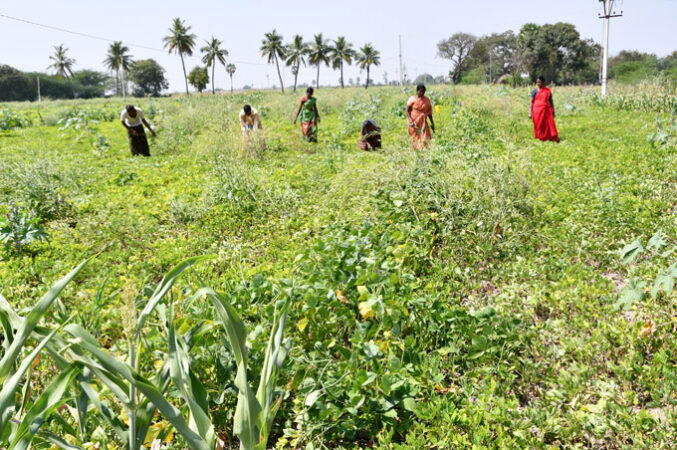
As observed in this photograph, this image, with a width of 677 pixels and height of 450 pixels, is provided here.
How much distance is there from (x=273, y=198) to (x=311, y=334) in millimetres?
3814

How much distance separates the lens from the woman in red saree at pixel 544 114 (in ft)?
33.4

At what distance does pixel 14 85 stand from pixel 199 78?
28.3 meters

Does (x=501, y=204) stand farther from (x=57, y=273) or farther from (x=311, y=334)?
(x=57, y=273)

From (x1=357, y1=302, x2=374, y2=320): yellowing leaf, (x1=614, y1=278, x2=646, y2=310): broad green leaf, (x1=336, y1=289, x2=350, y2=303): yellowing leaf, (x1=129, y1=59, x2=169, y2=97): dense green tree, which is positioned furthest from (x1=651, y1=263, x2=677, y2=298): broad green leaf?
(x1=129, y1=59, x2=169, y2=97): dense green tree

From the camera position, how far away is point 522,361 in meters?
2.61

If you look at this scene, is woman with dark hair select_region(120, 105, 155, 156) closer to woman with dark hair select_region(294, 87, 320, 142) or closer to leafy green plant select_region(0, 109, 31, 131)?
woman with dark hair select_region(294, 87, 320, 142)

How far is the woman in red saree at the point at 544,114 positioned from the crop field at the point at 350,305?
2.24 m

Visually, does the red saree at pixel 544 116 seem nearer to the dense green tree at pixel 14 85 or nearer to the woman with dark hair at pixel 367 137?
the woman with dark hair at pixel 367 137

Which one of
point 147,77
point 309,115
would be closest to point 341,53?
point 147,77

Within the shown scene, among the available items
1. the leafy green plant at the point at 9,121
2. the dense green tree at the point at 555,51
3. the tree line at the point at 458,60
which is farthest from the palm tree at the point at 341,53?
the leafy green plant at the point at 9,121

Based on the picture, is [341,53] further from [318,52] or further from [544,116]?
[544,116]

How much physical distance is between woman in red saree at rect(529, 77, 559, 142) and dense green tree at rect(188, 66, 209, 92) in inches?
2370

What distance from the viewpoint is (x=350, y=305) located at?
2.90 m

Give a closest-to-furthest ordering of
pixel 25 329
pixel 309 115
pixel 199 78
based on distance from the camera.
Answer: pixel 25 329 → pixel 309 115 → pixel 199 78
